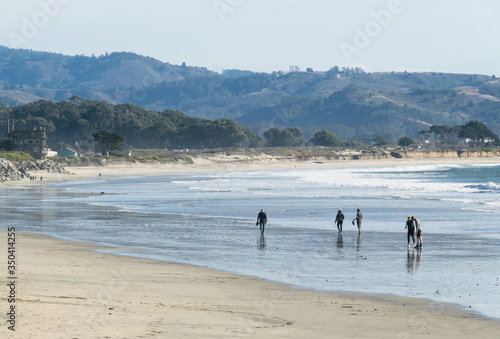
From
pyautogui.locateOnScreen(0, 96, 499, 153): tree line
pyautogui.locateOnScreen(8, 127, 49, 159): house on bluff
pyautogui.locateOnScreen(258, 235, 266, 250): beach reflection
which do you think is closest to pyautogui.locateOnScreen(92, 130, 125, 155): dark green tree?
pyautogui.locateOnScreen(8, 127, 49, 159): house on bluff

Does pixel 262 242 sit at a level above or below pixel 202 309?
below

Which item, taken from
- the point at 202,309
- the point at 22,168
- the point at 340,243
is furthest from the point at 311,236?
the point at 22,168

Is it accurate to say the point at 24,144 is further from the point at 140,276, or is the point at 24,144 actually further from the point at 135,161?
the point at 140,276

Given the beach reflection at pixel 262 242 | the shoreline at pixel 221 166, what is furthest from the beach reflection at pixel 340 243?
the shoreline at pixel 221 166

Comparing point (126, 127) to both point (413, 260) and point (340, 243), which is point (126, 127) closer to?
point (340, 243)

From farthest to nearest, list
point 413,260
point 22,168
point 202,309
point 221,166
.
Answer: point 221,166, point 22,168, point 413,260, point 202,309

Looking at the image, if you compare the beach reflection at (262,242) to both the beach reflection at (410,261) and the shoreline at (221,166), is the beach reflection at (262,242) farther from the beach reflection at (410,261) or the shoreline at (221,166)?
→ the shoreline at (221,166)

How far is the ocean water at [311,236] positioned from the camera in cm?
1823

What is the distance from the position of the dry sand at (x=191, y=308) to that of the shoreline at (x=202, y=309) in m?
0.02

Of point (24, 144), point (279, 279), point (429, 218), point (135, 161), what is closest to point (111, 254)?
point (279, 279)

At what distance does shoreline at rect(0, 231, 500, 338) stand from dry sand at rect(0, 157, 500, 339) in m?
0.02

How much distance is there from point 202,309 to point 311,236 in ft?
51.2

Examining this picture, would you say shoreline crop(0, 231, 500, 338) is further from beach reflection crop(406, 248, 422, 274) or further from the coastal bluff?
the coastal bluff

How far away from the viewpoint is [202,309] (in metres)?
13.9
